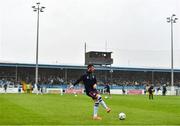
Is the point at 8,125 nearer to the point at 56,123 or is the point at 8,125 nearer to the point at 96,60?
the point at 56,123

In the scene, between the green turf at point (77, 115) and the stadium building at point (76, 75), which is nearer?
the green turf at point (77, 115)

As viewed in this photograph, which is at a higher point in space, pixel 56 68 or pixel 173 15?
pixel 173 15

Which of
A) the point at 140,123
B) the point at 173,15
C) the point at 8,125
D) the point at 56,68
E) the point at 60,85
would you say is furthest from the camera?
the point at 56,68

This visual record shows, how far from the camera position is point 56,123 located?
56.3ft

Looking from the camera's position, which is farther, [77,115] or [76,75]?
[76,75]

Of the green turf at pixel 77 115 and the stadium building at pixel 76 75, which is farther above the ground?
the stadium building at pixel 76 75

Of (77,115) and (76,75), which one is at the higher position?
(76,75)

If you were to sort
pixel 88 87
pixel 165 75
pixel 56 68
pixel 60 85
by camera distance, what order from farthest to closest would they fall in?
pixel 165 75, pixel 56 68, pixel 60 85, pixel 88 87

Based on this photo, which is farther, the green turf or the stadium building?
the stadium building

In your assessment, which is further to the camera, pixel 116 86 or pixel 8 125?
pixel 116 86

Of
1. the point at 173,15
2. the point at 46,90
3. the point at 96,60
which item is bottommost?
the point at 46,90

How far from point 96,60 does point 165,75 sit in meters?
20.5

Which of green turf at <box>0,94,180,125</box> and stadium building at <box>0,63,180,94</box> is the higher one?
stadium building at <box>0,63,180,94</box>

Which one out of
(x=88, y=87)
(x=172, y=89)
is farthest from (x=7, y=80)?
(x=88, y=87)
